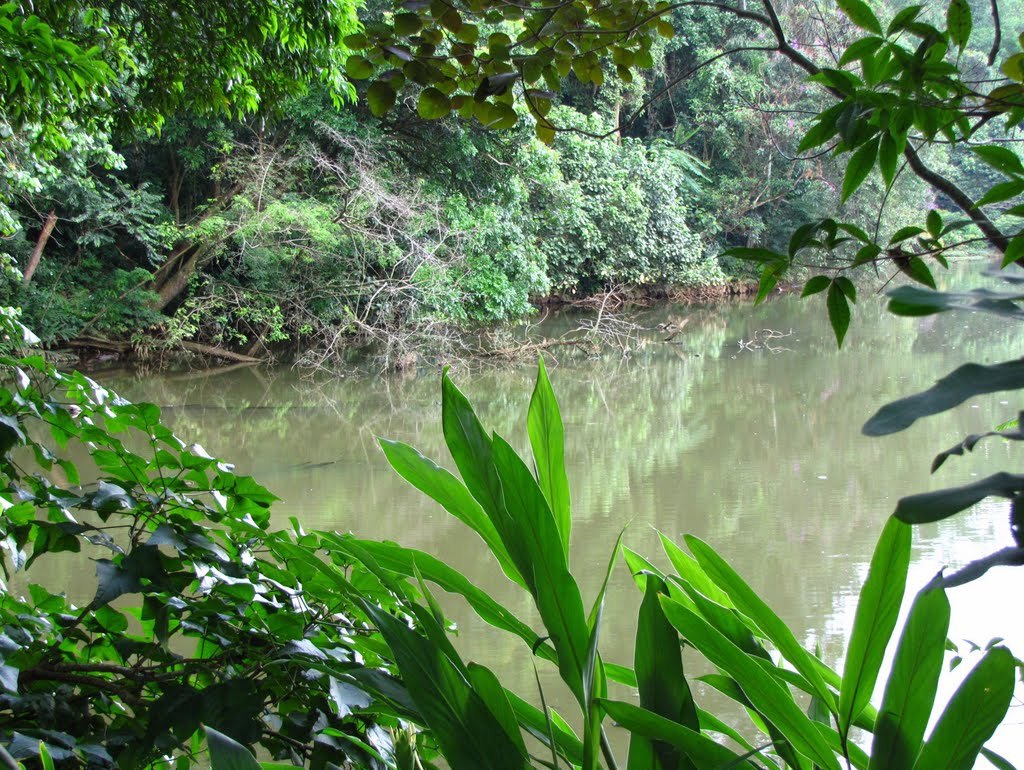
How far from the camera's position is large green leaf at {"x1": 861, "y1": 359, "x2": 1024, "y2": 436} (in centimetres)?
34

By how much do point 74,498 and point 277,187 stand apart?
28.6 feet

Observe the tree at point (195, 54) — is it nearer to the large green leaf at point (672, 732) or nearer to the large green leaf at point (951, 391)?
the large green leaf at point (672, 732)

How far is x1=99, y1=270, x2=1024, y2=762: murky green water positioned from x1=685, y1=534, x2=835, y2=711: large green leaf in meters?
1.63

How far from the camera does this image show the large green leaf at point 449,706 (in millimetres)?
624

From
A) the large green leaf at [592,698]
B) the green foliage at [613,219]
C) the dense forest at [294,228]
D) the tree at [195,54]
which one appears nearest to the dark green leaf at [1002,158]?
the large green leaf at [592,698]

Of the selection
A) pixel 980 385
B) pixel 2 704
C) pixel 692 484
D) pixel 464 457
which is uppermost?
pixel 980 385

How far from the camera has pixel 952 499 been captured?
13.3 inches

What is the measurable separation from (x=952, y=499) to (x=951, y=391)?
0.04 metres

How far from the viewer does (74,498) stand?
0.84 m

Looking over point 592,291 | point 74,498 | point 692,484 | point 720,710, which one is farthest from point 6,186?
point 592,291

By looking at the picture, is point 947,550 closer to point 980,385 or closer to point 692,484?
point 692,484

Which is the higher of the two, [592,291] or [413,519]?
[592,291]

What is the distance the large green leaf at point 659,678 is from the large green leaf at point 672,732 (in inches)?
1.2

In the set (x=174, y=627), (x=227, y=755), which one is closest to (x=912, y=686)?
(x=227, y=755)
